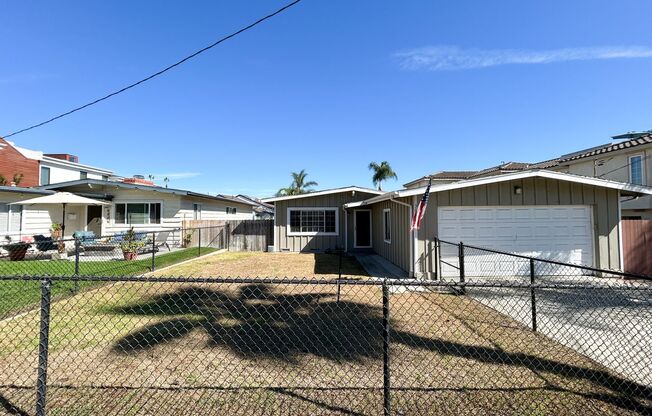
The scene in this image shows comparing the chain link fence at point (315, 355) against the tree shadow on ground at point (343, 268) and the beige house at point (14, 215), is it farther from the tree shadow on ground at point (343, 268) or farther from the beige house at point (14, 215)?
the beige house at point (14, 215)

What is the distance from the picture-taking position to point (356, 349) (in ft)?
13.8

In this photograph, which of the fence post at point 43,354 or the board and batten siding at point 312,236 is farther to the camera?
the board and batten siding at point 312,236

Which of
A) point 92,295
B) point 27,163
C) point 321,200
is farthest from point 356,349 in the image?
point 27,163

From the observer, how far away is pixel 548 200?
385 inches

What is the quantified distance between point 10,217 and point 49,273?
27.8 ft

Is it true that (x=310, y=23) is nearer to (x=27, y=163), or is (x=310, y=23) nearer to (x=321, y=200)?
(x=321, y=200)

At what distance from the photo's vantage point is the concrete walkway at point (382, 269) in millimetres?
10143

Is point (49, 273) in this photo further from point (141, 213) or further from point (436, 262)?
point (436, 262)

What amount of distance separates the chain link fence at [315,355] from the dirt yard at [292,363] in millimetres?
18

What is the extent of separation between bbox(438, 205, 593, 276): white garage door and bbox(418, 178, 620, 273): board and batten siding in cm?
16

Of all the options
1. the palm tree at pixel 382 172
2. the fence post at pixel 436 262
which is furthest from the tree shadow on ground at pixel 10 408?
the palm tree at pixel 382 172

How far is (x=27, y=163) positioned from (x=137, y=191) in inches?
578

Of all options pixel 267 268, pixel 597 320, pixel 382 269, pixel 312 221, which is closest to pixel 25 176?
pixel 312 221

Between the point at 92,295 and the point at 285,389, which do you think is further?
the point at 92,295
